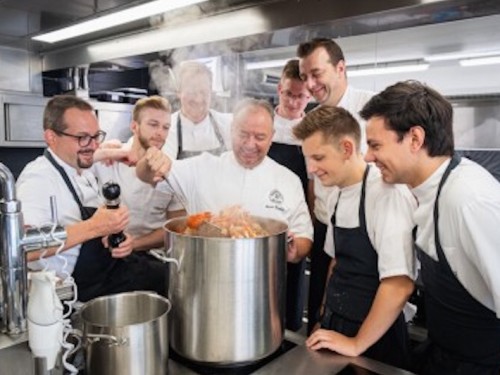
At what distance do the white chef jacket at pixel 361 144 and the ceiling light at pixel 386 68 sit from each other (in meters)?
1.73

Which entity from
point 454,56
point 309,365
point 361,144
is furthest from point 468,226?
point 454,56

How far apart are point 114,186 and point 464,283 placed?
2.91 ft

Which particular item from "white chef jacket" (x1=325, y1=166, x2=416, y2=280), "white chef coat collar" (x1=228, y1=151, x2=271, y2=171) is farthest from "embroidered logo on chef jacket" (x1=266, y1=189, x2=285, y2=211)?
"white chef jacket" (x1=325, y1=166, x2=416, y2=280)

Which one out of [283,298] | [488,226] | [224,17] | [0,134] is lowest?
[283,298]

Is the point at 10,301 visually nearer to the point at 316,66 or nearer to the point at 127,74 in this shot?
the point at 316,66

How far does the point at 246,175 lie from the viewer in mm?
1652

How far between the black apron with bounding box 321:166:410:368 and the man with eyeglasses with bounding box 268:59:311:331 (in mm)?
587

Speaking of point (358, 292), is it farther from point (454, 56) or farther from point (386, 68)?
point (454, 56)

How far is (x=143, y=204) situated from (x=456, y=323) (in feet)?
4.58

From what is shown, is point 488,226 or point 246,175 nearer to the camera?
point 488,226

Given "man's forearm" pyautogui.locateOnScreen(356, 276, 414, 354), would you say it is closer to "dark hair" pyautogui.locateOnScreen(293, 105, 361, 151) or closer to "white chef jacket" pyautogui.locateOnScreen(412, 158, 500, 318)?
"white chef jacket" pyautogui.locateOnScreen(412, 158, 500, 318)

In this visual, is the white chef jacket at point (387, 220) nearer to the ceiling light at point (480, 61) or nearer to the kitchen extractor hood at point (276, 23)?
the kitchen extractor hood at point (276, 23)

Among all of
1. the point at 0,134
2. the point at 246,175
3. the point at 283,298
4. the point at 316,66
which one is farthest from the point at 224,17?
the point at 0,134

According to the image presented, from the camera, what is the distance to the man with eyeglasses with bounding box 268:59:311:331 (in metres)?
1.88
